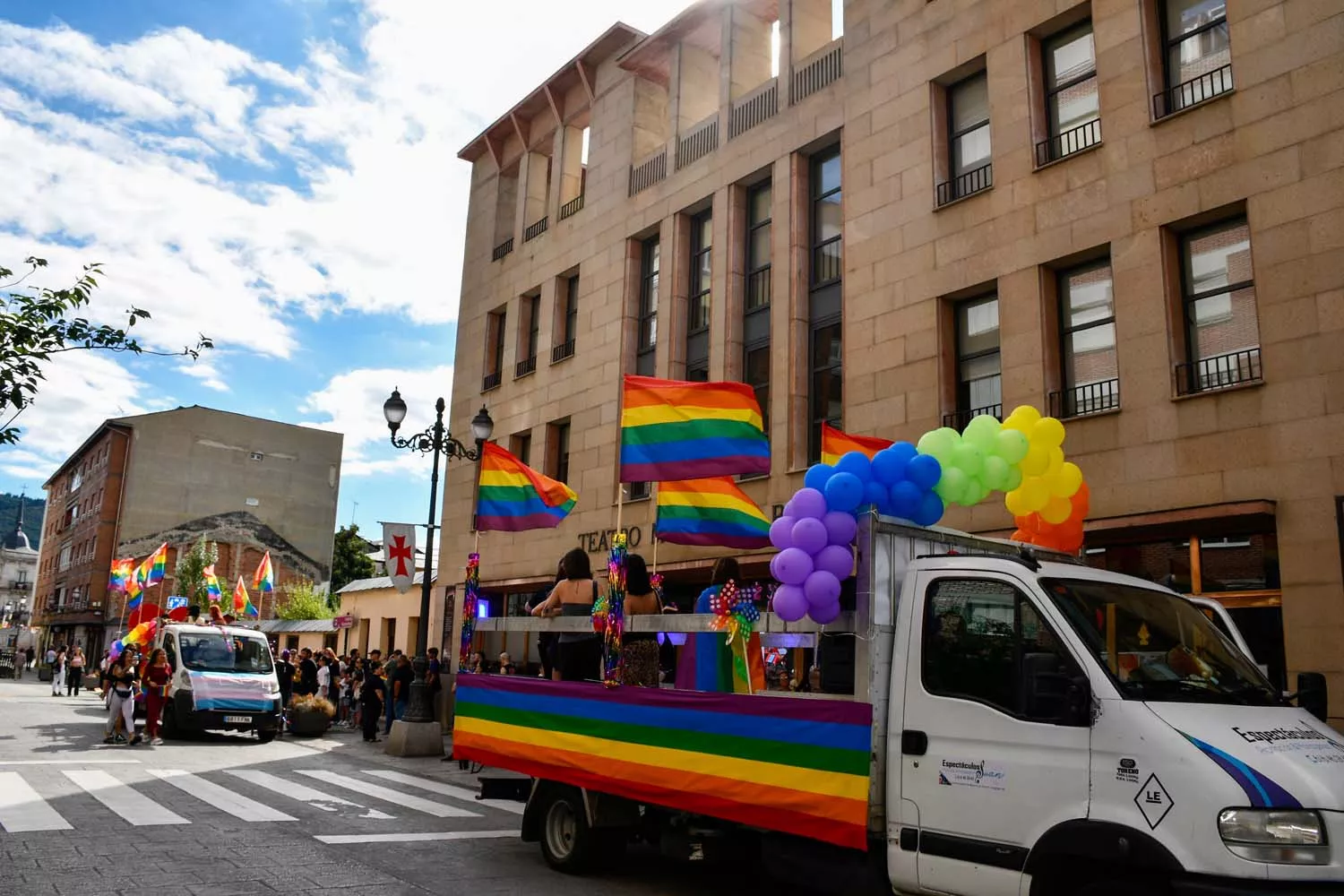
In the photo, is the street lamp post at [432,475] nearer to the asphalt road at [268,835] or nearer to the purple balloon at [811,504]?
the asphalt road at [268,835]

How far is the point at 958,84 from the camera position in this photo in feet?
54.9

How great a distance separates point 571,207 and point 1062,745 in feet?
74.0

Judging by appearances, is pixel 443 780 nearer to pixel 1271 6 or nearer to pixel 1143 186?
pixel 1143 186

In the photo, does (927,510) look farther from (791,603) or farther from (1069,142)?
(1069,142)

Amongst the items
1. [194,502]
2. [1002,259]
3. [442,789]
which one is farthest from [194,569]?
[1002,259]

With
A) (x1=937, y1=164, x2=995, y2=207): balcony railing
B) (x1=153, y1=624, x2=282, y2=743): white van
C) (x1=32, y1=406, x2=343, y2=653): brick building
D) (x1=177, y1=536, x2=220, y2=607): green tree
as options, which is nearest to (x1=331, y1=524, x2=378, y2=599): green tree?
(x1=32, y1=406, x2=343, y2=653): brick building

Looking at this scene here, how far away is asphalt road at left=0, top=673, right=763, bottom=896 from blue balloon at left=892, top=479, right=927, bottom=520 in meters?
3.19

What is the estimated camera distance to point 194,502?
66.6 metres

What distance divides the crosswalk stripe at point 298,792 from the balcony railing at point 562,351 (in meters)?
12.7

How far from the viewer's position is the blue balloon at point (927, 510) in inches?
281

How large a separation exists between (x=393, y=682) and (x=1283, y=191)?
1819 cm

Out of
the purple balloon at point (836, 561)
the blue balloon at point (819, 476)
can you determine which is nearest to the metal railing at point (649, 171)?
the blue balloon at point (819, 476)

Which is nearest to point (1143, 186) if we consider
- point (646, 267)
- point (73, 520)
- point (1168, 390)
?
point (1168, 390)

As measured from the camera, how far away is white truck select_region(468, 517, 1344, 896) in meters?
4.48
